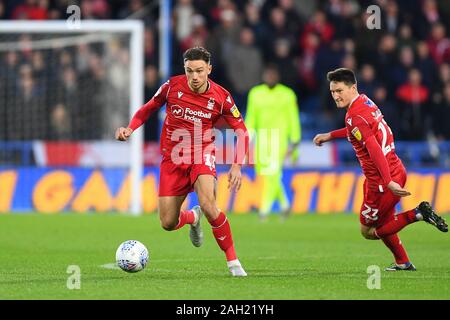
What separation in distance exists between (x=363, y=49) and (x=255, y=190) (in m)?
4.04

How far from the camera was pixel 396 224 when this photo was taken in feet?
34.1

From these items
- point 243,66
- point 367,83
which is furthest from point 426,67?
point 243,66

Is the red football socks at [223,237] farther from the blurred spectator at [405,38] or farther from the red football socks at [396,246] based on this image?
the blurred spectator at [405,38]

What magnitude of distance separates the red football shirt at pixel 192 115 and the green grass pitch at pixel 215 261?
47.4 inches

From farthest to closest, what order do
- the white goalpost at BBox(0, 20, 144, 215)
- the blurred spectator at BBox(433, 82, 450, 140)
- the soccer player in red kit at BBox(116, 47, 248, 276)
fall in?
the blurred spectator at BBox(433, 82, 450, 140) → the white goalpost at BBox(0, 20, 144, 215) → the soccer player in red kit at BBox(116, 47, 248, 276)

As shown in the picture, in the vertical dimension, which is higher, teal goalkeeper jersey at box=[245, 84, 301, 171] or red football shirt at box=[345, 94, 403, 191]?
teal goalkeeper jersey at box=[245, 84, 301, 171]

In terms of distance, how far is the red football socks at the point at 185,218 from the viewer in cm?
1066

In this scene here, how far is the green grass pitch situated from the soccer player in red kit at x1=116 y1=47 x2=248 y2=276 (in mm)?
550

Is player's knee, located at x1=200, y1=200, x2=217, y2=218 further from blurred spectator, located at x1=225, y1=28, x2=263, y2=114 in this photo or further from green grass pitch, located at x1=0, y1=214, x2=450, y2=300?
blurred spectator, located at x1=225, y1=28, x2=263, y2=114

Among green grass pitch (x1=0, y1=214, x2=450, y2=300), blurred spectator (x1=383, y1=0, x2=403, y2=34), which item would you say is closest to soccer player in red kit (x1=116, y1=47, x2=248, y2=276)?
→ green grass pitch (x1=0, y1=214, x2=450, y2=300)

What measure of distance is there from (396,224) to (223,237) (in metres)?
1.68

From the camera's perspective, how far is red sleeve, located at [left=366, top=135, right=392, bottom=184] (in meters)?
9.96

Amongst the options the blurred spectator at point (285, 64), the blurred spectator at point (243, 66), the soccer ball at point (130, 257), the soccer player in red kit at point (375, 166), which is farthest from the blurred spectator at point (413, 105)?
the soccer ball at point (130, 257)
